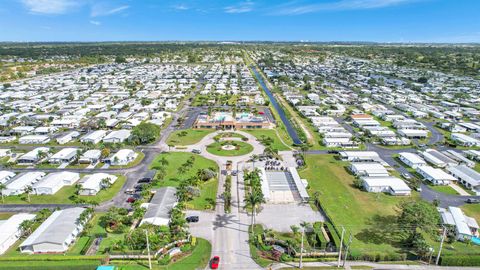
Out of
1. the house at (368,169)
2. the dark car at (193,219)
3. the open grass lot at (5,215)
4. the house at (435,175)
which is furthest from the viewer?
the house at (368,169)

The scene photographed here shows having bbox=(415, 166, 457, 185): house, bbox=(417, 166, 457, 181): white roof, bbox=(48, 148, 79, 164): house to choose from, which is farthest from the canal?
bbox=(48, 148, 79, 164): house

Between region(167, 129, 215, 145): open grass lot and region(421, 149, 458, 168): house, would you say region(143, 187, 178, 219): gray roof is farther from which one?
region(421, 149, 458, 168): house

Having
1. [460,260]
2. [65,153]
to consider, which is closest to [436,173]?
[460,260]

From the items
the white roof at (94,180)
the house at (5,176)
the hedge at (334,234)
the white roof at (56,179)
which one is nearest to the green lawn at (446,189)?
the hedge at (334,234)

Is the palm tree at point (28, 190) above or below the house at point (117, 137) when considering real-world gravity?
below

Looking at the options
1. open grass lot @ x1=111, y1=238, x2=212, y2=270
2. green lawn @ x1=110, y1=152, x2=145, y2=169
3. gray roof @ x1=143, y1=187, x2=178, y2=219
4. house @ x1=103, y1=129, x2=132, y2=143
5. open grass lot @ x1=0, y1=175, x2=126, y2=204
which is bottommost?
open grass lot @ x1=111, y1=238, x2=212, y2=270

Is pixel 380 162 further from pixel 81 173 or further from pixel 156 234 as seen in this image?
pixel 81 173

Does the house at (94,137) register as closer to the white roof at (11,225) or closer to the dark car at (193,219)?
the white roof at (11,225)

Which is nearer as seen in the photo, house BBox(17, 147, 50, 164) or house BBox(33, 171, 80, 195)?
house BBox(33, 171, 80, 195)
